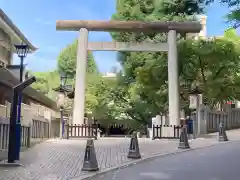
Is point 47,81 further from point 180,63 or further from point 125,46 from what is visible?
point 180,63

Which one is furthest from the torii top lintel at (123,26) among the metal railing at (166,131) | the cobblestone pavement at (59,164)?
the cobblestone pavement at (59,164)

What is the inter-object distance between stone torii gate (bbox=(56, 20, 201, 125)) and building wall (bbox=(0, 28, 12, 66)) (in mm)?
3164

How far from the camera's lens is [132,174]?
10.1 metres

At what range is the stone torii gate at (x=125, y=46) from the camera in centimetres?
2439

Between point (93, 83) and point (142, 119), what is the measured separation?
5367 mm

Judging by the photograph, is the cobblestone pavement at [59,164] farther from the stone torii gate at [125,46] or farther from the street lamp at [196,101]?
the street lamp at [196,101]

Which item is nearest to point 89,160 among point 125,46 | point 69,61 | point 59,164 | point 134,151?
point 59,164

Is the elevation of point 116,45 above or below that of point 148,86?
above

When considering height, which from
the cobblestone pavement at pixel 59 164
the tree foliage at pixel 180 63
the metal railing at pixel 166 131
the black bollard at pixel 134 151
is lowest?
the cobblestone pavement at pixel 59 164

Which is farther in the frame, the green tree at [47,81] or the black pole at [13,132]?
the green tree at [47,81]

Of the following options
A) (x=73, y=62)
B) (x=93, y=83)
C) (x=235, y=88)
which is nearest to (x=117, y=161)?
(x=235, y=88)

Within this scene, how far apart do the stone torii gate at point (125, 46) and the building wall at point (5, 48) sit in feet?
10.4

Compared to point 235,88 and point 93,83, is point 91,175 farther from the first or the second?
point 93,83

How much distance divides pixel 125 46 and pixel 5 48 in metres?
7.36
